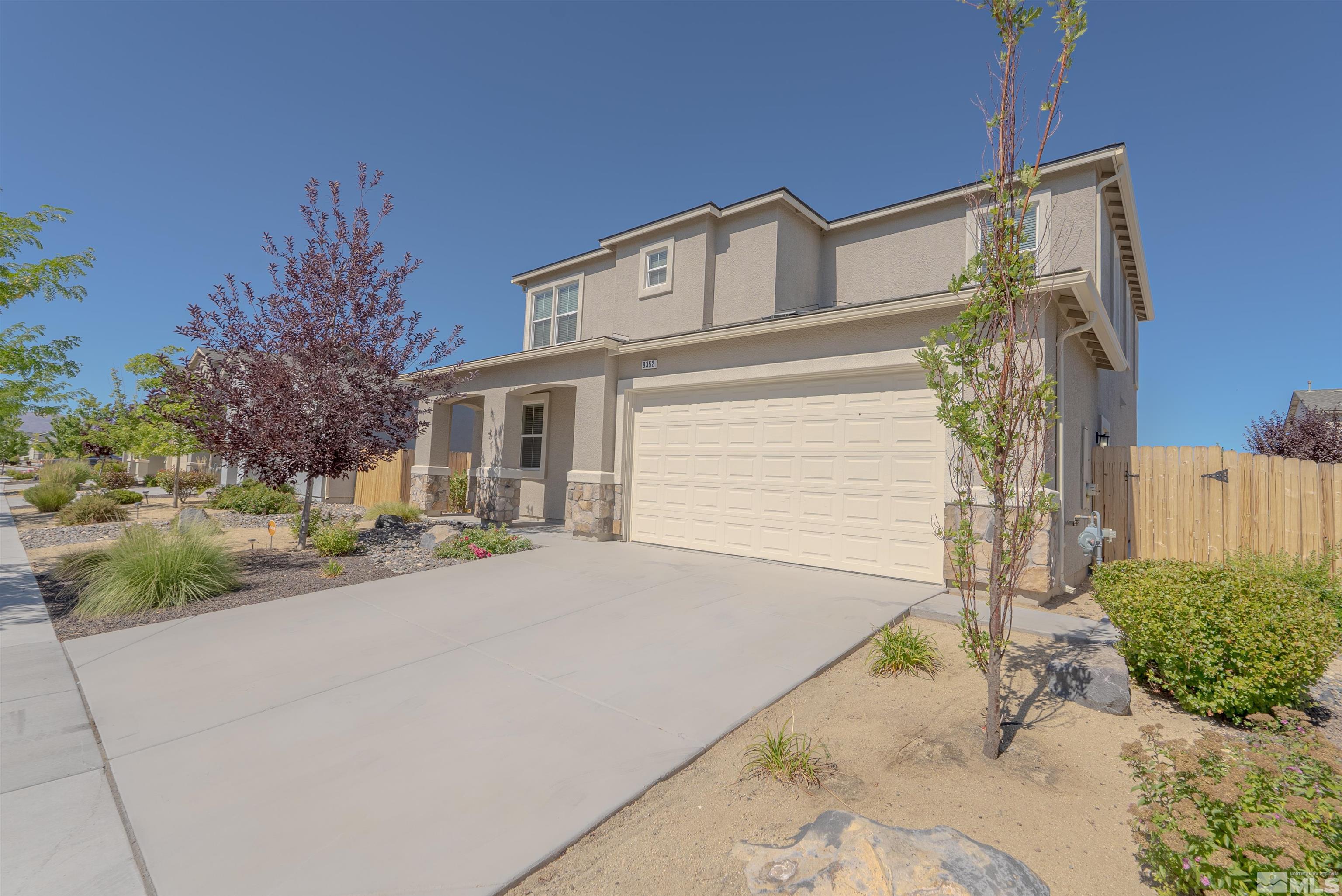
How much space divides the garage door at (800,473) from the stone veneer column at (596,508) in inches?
12.9

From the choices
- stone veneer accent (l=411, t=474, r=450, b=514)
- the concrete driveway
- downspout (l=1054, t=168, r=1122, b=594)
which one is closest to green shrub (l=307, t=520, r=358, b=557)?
the concrete driveway

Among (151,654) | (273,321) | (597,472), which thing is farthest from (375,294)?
(151,654)

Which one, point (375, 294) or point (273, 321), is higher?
point (375, 294)

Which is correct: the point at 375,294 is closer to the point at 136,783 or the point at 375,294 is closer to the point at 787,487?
the point at 787,487

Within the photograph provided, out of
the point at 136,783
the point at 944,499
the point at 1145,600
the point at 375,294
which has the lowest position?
the point at 136,783

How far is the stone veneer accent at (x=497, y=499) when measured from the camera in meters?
12.3

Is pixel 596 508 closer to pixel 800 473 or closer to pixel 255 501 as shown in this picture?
pixel 800 473

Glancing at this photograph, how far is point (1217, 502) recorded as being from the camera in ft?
25.7

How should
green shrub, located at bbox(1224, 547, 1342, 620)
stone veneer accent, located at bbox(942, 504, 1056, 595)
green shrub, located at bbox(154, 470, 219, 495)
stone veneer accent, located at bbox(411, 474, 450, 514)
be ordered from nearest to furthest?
green shrub, located at bbox(1224, 547, 1342, 620) < stone veneer accent, located at bbox(942, 504, 1056, 595) < stone veneer accent, located at bbox(411, 474, 450, 514) < green shrub, located at bbox(154, 470, 219, 495)

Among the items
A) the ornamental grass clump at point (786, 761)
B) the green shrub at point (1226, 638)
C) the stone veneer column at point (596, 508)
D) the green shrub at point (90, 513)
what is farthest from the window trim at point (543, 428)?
the green shrub at point (1226, 638)

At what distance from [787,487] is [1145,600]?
179 inches

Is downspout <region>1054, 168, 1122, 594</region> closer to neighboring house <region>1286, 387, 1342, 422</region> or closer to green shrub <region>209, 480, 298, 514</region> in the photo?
green shrub <region>209, 480, 298, 514</region>

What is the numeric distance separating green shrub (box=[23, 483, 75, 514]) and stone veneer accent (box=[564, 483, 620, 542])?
15139 millimetres
